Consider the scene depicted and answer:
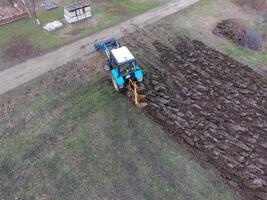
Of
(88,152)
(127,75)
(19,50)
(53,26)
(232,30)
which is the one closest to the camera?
(88,152)

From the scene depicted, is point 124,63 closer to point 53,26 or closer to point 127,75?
point 127,75

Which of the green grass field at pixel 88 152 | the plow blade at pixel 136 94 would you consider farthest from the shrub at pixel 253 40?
the green grass field at pixel 88 152

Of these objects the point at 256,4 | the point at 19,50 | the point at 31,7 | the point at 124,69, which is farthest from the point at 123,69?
the point at 256,4

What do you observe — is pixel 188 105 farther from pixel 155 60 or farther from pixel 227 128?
pixel 155 60

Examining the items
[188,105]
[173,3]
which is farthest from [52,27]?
[188,105]

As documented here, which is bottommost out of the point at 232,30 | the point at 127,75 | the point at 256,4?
the point at 232,30

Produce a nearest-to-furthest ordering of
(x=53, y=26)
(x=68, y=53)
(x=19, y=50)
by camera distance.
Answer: (x=68, y=53) < (x=19, y=50) < (x=53, y=26)

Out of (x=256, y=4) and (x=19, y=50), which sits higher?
(x=19, y=50)
